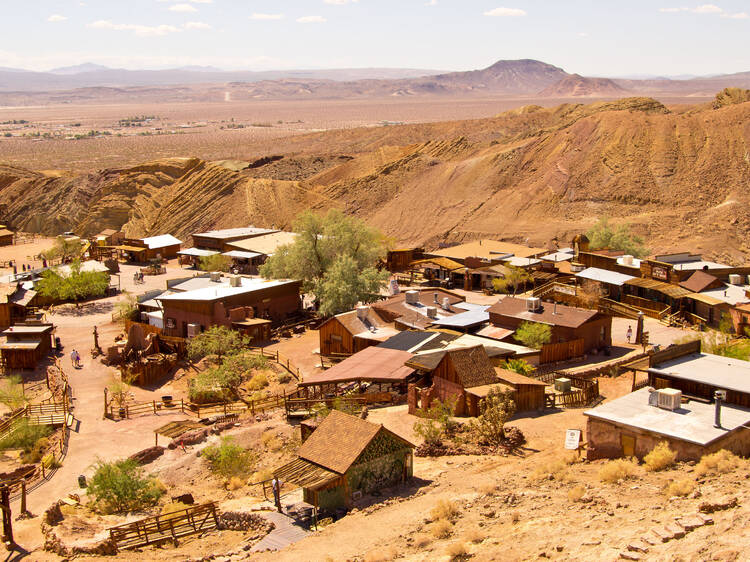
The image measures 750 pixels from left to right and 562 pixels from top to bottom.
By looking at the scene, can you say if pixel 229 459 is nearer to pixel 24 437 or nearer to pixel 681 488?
pixel 24 437

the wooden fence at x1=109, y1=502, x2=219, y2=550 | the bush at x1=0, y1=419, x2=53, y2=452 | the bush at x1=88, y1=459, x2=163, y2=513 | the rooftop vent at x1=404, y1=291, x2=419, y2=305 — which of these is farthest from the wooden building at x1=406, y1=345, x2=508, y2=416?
the bush at x1=0, y1=419, x2=53, y2=452

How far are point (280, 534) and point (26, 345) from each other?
82.3 ft

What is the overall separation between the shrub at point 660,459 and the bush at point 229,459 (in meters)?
11.4

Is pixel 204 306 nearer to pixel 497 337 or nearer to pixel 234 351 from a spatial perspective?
pixel 234 351

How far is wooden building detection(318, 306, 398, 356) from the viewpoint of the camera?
118 ft

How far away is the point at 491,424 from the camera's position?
23016mm

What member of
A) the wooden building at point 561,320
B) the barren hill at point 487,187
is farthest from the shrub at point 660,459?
the barren hill at point 487,187

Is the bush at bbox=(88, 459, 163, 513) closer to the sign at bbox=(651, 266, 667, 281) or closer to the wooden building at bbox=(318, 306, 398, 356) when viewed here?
the wooden building at bbox=(318, 306, 398, 356)

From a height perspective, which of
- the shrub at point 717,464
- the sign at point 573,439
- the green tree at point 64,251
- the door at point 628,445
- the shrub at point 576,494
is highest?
the shrub at point 717,464

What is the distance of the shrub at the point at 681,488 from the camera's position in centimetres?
1603

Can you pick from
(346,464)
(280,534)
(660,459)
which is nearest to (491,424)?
(346,464)

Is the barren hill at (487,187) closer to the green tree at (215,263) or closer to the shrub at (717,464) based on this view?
the green tree at (215,263)

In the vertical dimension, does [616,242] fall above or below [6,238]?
above

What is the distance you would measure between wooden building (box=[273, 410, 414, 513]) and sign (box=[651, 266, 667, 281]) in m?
28.5
